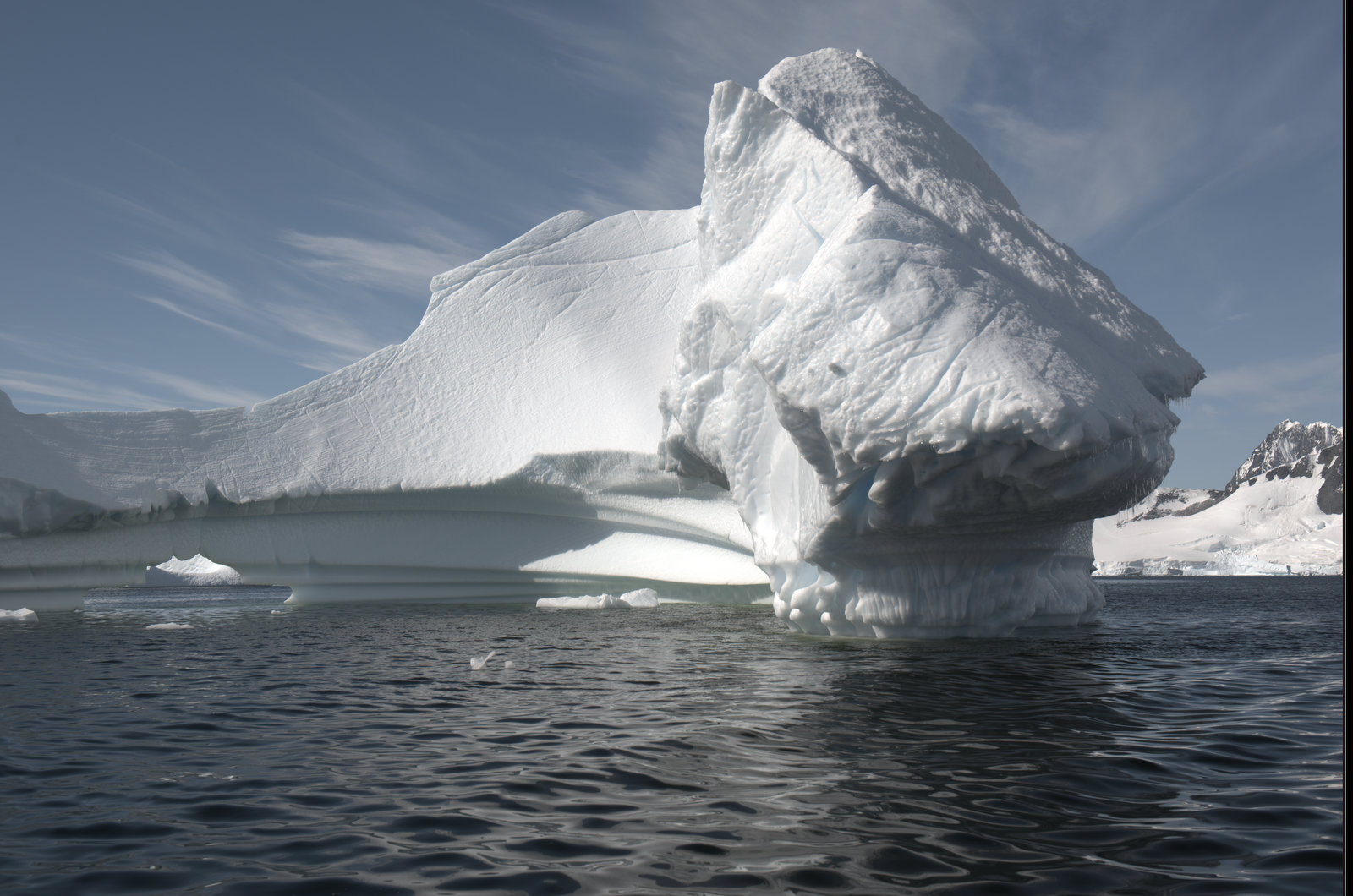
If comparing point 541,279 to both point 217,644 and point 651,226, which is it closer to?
point 651,226

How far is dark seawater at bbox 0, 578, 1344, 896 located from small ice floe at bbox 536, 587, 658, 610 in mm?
8036

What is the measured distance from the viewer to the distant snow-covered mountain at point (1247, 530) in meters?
61.8

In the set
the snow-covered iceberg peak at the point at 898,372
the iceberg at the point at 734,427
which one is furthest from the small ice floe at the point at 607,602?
the snow-covered iceberg peak at the point at 898,372

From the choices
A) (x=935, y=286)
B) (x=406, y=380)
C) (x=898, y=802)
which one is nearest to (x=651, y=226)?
(x=406, y=380)

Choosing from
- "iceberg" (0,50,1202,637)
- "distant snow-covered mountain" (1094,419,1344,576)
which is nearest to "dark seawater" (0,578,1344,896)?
"iceberg" (0,50,1202,637)

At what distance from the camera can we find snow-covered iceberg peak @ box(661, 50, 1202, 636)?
285 inches

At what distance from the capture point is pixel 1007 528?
27.9 ft

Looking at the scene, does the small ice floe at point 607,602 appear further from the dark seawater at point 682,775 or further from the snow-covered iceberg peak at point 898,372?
the dark seawater at point 682,775

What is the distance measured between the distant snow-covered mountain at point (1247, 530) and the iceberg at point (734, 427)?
147 feet

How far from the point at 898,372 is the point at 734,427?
405 centimetres

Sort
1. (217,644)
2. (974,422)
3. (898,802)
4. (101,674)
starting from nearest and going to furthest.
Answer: (898,802)
(974,422)
(101,674)
(217,644)

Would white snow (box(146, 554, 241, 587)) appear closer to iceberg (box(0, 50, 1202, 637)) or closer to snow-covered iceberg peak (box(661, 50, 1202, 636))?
iceberg (box(0, 50, 1202, 637))

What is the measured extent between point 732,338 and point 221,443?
11073 millimetres

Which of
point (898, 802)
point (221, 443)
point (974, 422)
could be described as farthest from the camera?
point (221, 443)
